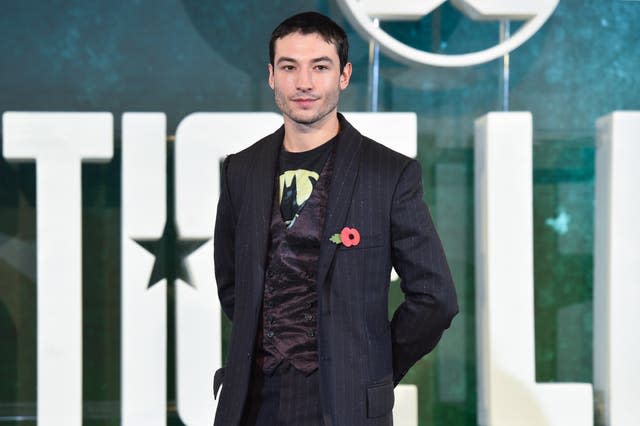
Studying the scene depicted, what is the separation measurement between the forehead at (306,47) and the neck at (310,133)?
128 mm

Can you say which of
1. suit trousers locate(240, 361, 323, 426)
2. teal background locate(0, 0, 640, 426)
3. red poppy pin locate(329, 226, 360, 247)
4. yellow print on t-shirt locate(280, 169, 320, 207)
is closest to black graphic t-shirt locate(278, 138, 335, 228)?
yellow print on t-shirt locate(280, 169, 320, 207)

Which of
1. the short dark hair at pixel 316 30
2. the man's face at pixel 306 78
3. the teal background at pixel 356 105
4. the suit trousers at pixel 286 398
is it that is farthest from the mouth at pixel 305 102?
the teal background at pixel 356 105

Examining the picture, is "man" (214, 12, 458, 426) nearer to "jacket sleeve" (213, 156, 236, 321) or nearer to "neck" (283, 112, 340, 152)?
"neck" (283, 112, 340, 152)

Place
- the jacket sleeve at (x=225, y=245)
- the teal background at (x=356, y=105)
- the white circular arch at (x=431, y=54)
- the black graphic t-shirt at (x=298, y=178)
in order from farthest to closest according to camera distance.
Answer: the teal background at (x=356, y=105) < the white circular arch at (x=431, y=54) < the jacket sleeve at (x=225, y=245) < the black graphic t-shirt at (x=298, y=178)

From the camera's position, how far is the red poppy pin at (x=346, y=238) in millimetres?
1716

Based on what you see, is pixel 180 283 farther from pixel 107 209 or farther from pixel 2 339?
pixel 2 339

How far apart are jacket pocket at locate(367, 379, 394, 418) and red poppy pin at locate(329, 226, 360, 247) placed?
0.95ft

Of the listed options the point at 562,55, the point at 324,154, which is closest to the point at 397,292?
the point at 562,55

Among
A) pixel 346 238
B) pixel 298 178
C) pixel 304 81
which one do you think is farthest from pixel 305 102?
pixel 346 238

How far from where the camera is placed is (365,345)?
1743mm

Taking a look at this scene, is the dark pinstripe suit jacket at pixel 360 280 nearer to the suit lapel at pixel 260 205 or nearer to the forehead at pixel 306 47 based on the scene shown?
the suit lapel at pixel 260 205

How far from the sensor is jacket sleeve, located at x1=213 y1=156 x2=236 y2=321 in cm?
194

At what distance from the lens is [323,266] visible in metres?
1.70

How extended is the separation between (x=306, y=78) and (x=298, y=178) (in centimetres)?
21
